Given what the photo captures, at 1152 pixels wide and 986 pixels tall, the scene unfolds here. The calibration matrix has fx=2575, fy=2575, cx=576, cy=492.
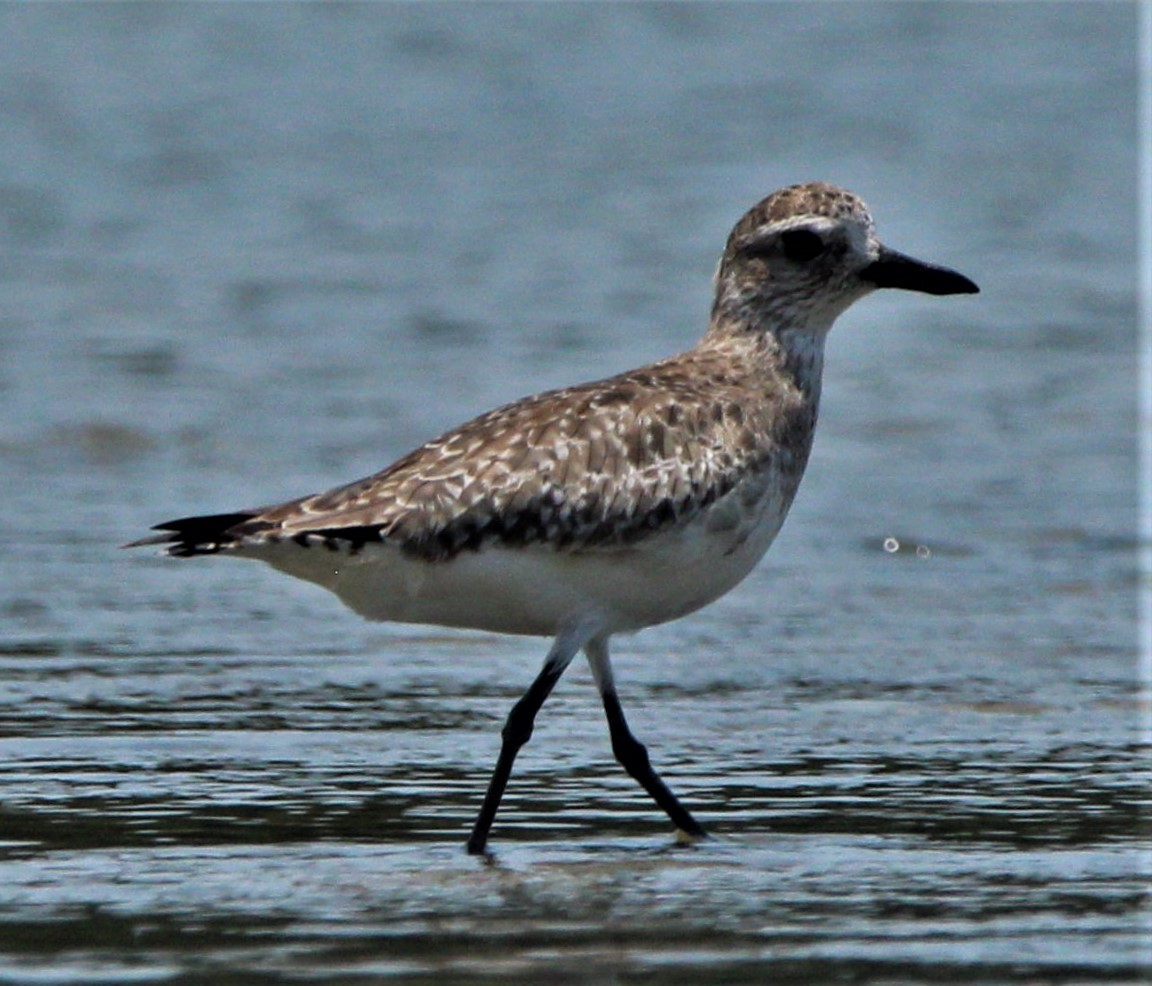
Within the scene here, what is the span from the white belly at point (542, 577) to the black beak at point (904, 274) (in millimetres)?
982

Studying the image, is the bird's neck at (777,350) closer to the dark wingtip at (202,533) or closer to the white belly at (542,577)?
the white belly at (542,577)

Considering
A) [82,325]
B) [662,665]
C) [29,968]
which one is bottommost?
[29,968]

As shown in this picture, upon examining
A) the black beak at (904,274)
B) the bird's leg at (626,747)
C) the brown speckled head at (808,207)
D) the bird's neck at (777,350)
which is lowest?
the bird's leg at (626,747)

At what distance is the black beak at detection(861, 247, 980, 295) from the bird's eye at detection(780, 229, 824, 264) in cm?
17

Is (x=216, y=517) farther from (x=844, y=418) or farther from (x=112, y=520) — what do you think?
(x=844, y=418)

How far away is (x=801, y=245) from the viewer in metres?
7.65

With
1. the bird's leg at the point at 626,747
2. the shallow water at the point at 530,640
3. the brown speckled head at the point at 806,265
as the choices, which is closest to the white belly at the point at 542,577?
the bird's leg at the point at 626,747

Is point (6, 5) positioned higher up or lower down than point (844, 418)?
higher up

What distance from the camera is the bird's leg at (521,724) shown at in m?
6.84

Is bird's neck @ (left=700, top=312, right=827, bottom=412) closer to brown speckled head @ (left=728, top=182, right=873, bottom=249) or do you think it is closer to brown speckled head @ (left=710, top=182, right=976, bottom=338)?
brown speckled head @ (left=710, top=182, right=976, bottom=338)

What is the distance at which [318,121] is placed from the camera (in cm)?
2494

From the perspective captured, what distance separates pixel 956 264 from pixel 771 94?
775cm

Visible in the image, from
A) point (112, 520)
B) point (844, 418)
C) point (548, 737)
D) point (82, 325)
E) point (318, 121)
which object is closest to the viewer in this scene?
point (548, 737)

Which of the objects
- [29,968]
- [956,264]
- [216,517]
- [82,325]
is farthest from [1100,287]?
[29,968]
